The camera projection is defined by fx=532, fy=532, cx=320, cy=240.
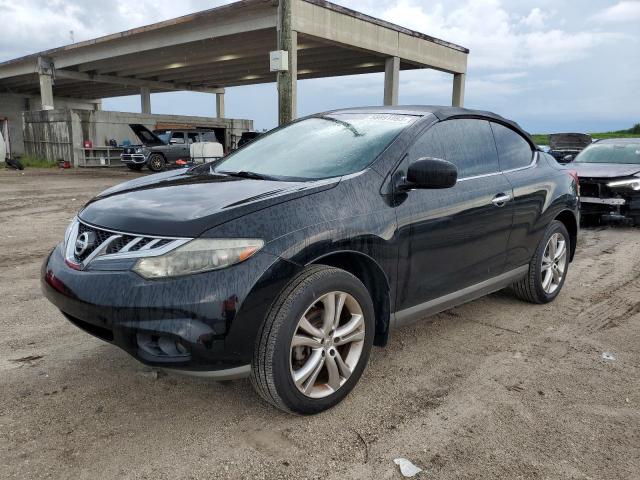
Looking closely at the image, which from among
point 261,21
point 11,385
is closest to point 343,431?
point 11,385

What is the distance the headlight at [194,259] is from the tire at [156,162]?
19.6 meters

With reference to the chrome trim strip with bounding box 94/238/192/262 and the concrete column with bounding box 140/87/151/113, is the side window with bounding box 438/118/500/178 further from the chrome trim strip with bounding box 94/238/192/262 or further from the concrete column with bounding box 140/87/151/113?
the concrete column with bounding box 140/87/151/113

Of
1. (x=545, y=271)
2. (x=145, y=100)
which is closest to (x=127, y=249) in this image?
(x=545, y=271)

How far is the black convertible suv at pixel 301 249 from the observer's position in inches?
92.7

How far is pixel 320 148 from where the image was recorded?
3.42 m

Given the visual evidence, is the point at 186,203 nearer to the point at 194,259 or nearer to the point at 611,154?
the point at 194,259

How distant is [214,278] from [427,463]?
1.26m

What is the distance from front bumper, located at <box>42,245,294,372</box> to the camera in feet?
7.55

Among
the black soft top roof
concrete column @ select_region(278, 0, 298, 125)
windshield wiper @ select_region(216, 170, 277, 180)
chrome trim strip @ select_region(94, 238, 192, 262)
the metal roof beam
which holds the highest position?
the metal roof beam

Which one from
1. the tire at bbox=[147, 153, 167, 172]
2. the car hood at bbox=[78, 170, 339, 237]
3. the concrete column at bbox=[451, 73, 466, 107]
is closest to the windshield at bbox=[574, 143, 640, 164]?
the car hood at bbox=[78, 170, 339, 237]

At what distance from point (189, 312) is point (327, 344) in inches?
29.9

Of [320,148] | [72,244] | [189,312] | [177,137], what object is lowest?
[189,312]

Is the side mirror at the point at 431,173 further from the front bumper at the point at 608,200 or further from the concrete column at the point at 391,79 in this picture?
the concrete column at the point at 391,79

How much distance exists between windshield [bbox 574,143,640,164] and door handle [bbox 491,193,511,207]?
7104 millimetres
